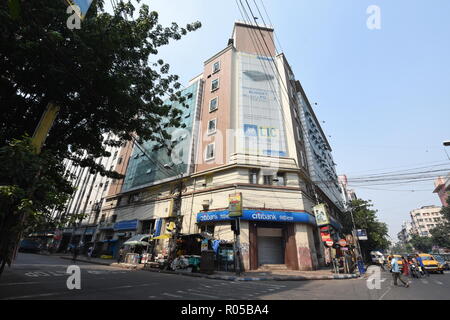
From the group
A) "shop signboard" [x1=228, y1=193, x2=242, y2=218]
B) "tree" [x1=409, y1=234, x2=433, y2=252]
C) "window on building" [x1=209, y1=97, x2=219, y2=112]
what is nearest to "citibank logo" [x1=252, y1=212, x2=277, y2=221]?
"shop signboard" [x1=228, y1=193, x2=242, y2=218]

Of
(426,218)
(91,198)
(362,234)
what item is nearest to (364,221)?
(362,234)

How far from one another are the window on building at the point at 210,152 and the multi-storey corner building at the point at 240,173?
126 mm

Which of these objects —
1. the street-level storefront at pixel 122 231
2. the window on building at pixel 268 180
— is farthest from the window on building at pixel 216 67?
the street-level storefront at pixel 122 231

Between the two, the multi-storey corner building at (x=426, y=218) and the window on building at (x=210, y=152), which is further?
the multi-storey corner building at (x=426, y=218)

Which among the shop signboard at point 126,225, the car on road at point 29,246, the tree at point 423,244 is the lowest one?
the car on road at point 29,246

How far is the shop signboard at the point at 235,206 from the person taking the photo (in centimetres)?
1648

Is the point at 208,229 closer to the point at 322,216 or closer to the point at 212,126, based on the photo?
the point at 322,216

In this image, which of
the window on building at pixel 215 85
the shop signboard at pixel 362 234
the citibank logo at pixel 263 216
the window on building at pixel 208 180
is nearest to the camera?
the citibank logo at pixel 263 216

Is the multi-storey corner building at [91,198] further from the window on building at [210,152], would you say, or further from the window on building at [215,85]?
the window on building at [215,85]

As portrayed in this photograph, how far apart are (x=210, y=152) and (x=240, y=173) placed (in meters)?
4.60

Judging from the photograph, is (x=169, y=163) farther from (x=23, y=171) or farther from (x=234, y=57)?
(x=23, y=171)

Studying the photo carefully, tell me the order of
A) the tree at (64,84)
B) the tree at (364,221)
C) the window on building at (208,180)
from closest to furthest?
the tree at (64,84) < the window on building at (208,180) < the tree at (364,221)
